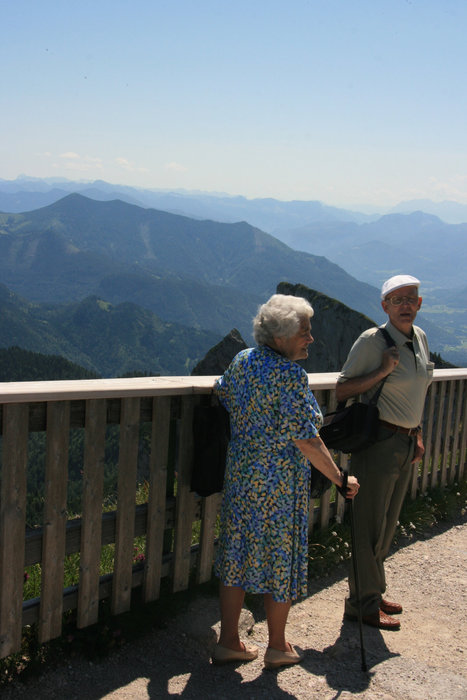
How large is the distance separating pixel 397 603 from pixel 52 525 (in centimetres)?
263

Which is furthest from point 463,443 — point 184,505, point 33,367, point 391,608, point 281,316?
point 33,367

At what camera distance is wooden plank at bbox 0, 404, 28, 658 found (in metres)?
3.09

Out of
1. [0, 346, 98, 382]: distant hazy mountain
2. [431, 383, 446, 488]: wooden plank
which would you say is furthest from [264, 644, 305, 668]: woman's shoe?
[0, 346, 98, 382]: distant hazy mountain

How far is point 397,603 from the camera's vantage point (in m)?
4.71

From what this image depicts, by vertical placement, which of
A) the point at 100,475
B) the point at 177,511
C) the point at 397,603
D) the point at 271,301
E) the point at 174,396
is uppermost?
the point at 271,301

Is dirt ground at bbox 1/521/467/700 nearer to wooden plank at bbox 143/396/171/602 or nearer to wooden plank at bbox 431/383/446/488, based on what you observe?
wooden plank at bbox 143/396/171/602

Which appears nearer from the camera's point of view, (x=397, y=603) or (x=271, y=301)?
(x=271, y=301)

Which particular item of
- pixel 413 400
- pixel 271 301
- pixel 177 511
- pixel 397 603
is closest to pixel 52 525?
pixel 177 511

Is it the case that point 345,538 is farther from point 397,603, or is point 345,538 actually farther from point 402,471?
point 402,471

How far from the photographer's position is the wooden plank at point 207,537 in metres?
4.21

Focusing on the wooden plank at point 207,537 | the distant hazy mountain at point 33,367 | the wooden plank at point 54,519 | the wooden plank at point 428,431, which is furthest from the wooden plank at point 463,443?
the distant hazy mountain at point 33,367

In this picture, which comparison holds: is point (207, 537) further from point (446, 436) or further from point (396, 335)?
point (446, 436)

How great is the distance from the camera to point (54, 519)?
333cm

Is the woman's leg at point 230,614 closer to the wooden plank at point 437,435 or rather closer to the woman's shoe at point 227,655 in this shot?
the woman's shoe at point 227,655
